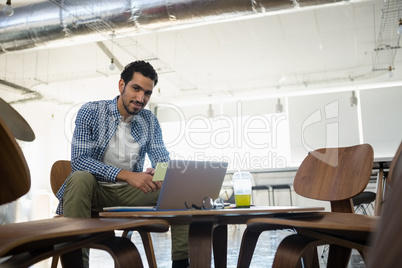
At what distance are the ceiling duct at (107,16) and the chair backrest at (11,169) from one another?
362cm

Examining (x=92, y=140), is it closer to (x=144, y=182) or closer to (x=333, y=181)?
(x=144, y=182)

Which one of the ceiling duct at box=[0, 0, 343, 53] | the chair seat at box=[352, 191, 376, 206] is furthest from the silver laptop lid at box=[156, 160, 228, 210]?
the ceiling duct at box=[0, 0, 343, 53]

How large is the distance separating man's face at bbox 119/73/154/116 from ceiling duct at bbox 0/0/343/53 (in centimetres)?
219

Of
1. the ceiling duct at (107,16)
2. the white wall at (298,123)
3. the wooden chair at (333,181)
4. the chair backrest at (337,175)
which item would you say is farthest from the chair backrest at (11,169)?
the white wall at (298,123)

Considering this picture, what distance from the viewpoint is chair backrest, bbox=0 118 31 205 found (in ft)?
1.96

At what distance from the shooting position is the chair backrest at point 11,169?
60 centimetres

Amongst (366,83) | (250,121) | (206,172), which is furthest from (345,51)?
(206,172)

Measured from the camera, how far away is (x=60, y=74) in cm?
757

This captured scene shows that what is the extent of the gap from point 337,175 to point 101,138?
1.22 m

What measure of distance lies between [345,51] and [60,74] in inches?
222

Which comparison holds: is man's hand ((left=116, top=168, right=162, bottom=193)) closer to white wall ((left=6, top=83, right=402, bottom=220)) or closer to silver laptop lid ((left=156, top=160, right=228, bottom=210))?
silver laptop lid ((left=156, top=160, right=228, bottom=210))

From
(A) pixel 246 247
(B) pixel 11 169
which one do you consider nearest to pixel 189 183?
(A) pixel 246 247

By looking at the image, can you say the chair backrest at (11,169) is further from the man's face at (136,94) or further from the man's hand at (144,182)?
the man's face at (136,94)

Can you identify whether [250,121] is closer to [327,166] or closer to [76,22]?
[76,22]
